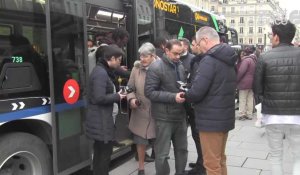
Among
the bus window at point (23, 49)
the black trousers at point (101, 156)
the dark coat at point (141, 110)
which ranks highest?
the bus window at point (23, 49)

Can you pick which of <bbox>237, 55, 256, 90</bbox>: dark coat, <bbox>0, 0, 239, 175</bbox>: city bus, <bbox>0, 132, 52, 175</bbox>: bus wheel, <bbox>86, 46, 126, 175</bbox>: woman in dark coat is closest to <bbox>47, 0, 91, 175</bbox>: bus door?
<bbox>0, 0, 239, 175</bbox>: city bus

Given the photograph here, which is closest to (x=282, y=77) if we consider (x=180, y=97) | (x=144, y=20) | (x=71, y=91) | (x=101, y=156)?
(x=180, y=97)

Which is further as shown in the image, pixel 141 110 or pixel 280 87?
pixel 141 110

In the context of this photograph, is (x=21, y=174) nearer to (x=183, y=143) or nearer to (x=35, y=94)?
(x=35, y=94)

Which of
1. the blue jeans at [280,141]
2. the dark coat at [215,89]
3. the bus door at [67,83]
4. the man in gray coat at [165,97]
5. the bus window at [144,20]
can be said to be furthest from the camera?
the bus window at [144,20]

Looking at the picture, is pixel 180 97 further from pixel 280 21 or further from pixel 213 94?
pixel 280 21

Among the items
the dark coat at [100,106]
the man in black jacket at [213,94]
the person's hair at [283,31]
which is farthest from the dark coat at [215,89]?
the dark coat at [100,106]

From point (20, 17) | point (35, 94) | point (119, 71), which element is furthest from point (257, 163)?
point (20, 17)

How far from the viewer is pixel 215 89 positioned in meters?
3.87

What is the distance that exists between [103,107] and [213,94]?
1210 mm

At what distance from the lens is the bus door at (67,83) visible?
14.4ft

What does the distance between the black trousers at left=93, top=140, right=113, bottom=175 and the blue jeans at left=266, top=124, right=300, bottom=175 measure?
1.75 meters

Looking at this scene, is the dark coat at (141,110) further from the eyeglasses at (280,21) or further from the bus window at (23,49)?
the eyeglasses at (280,21)

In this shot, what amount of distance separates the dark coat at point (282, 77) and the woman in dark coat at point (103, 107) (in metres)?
1.56
